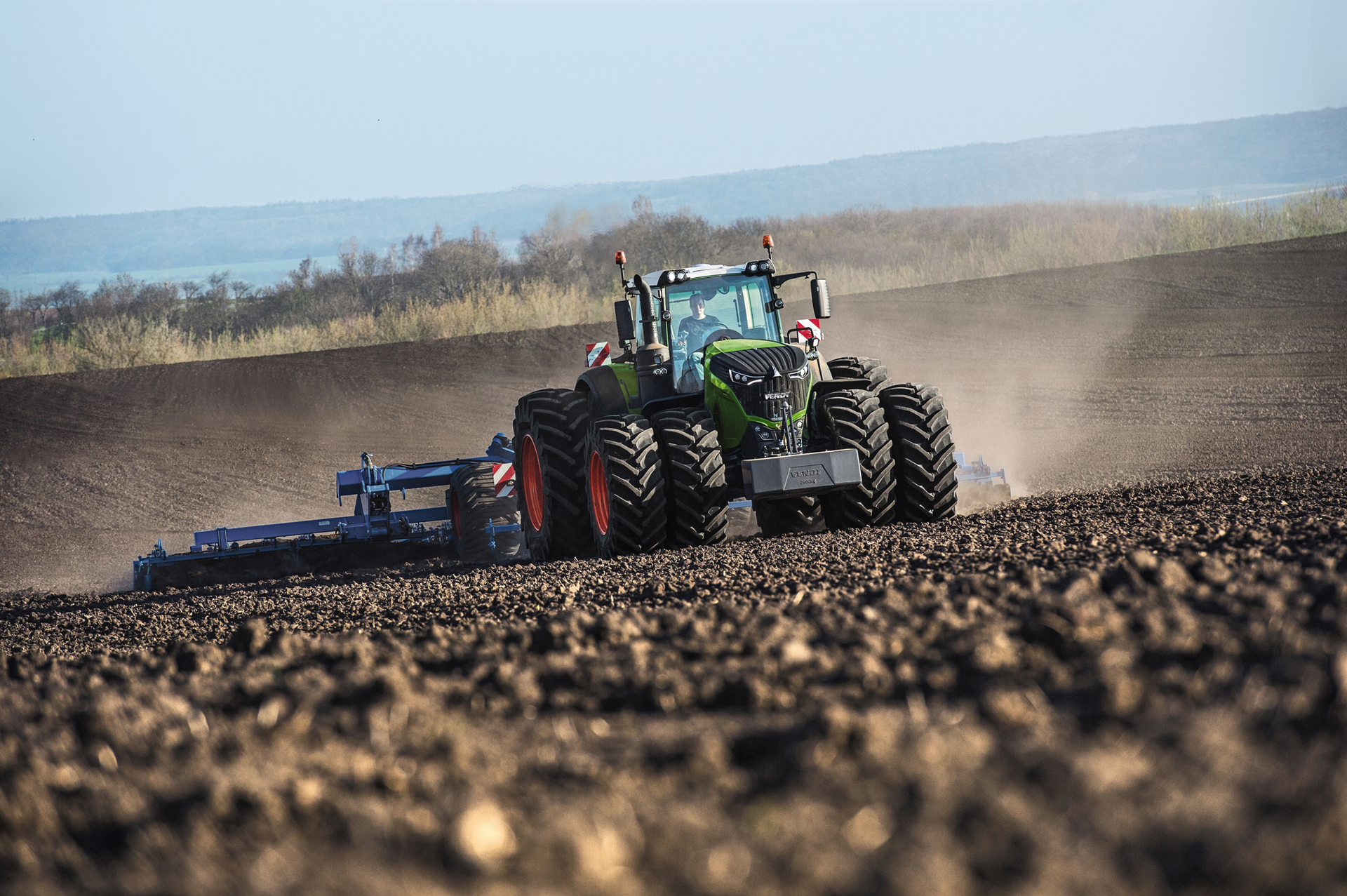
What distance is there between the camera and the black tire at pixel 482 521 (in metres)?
12.3

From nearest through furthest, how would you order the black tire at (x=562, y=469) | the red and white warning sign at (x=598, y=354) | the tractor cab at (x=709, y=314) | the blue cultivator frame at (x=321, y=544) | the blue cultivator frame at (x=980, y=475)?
the black tire at (x=562, y=469)
the tractor cab at (x=709, y=314)
the blue cultivator frame at (x=321, y=544)
the red and white warning sign at (x=598, y=354)
the blue cultivator frame at (x=980, y=475)

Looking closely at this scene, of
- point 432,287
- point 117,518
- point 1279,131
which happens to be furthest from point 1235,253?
point 1279,131

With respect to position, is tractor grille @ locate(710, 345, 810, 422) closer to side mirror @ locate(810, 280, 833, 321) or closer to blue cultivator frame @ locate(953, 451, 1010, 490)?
side mirror @ locate(810, 280, 833, 321)

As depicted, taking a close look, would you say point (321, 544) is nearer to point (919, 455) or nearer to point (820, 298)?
point (820, 298)

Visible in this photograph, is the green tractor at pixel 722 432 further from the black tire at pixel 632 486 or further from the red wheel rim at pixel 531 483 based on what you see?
the red wheel rim at pixel 531 483

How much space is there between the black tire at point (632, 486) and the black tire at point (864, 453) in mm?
1413

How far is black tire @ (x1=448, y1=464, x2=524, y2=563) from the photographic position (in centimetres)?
1227

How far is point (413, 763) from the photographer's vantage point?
3.07 meters

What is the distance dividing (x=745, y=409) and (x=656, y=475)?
89 centimetres

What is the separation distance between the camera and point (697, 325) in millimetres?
10672

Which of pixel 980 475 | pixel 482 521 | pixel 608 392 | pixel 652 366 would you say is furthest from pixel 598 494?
pixel 980 475

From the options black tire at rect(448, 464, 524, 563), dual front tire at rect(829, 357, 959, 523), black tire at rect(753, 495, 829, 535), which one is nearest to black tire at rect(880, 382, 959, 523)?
dual front tire at rect(829, 357, 959, 523)

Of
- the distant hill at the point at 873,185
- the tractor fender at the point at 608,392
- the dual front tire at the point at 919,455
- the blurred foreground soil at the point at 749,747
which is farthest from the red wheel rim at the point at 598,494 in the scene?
the distant hill at the point at 873,185

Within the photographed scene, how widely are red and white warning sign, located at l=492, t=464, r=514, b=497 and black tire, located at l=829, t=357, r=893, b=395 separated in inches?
138
